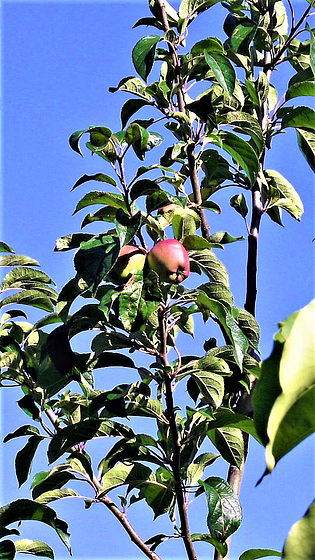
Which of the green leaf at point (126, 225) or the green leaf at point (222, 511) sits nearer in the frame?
the green leaf at point (126, 225)

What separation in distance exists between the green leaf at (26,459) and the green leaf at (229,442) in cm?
49

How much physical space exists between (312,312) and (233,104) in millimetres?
1860

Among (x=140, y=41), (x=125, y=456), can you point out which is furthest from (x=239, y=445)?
(x=140, y=41)

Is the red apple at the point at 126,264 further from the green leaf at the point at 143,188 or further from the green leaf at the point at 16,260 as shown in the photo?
the green leaf at the point at 16,260

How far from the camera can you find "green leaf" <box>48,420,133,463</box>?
1.92 metres

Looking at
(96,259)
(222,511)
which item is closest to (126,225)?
(96,259)

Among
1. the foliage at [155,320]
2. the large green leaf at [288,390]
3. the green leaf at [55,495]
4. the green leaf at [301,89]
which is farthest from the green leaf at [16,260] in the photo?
the large green leaf at [288,390]

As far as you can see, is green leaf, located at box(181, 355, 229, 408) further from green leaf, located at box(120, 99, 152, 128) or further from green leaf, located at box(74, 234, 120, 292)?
green leaf, located at box(120, 99, 152, 128)

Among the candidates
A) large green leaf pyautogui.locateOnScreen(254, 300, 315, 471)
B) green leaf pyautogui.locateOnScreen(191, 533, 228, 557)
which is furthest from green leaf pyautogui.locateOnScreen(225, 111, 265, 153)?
large green leaf pyautogui.locateOnScreen(254, 300, 315, 471)

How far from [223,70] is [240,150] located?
0.21 metres

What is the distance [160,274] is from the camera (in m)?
1.64

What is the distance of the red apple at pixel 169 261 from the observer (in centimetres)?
162

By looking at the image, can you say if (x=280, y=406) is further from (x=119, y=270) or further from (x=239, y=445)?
(x=239, y=445)

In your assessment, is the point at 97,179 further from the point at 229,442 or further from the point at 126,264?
the point at 229,442
